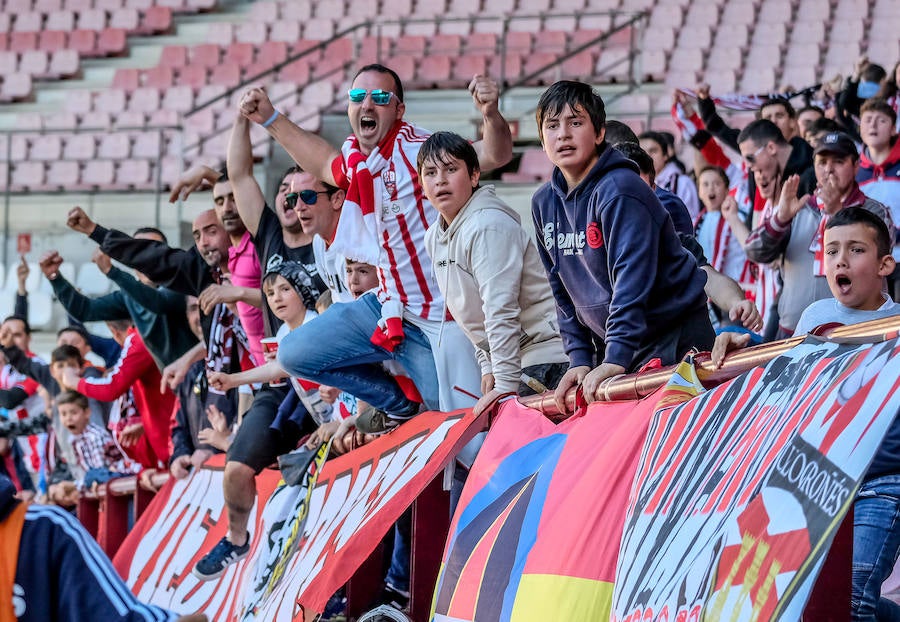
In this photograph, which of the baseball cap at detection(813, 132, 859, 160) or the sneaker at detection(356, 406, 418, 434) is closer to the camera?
the sneaker at detection(356, 406, 418, 434)

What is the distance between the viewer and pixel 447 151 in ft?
17.2

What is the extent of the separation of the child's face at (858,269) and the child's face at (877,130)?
357 cm

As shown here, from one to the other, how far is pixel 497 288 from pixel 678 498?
191 centimetres

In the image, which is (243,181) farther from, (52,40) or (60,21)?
(60,21)

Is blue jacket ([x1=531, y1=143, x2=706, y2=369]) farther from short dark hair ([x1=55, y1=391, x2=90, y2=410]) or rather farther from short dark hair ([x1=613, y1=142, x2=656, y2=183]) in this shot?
short dark hair ([x1=55, y1=391, x2=90, y2=410])

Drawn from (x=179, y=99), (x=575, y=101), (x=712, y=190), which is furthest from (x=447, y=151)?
(x=179, y=99)

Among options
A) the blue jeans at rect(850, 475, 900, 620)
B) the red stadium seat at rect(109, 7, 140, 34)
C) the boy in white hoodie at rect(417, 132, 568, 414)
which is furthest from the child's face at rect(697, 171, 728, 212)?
the red stadium seat at rect(109, 7, 140, 34)

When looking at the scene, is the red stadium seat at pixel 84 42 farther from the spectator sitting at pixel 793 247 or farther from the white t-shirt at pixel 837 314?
the white t-shirt at pixel 837 314

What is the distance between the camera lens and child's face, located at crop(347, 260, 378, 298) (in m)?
6.17

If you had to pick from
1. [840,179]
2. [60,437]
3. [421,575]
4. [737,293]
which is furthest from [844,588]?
[60,437]

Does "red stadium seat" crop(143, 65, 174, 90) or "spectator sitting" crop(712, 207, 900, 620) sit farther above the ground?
"red stadium seat" crop(143, 65, 174, 90)

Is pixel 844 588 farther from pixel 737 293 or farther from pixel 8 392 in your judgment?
pixel 8 392

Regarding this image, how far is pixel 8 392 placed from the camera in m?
11.7

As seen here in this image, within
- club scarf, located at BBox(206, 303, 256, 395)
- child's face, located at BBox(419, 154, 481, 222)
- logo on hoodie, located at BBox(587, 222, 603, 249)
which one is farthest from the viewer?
club scarf, located at BBox(206, 303, 256, 395)
